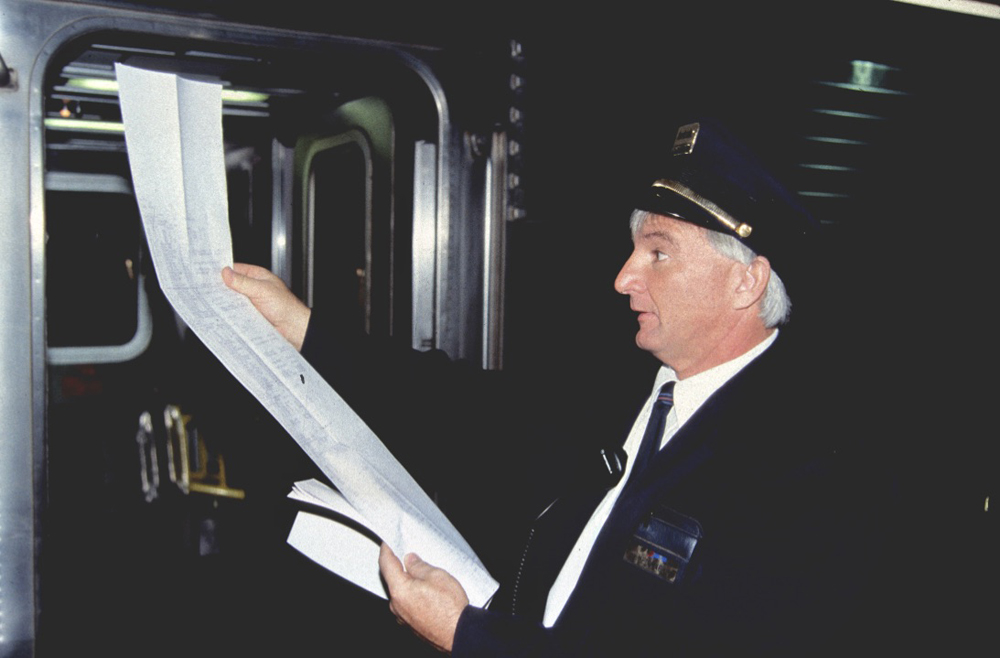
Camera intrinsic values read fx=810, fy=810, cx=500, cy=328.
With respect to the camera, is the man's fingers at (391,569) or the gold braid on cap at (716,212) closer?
the man's fingers at (391,569)

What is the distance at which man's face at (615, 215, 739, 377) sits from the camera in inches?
58.1

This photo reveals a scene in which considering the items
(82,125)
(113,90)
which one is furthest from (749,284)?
(82,125)

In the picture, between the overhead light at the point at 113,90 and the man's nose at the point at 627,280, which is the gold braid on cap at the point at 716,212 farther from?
the overhead light at the point at 113,90

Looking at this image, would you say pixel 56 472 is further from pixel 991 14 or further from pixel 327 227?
pixel 991 14

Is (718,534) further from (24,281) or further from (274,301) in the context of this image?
(24,281)

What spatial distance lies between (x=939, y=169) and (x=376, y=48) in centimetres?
143

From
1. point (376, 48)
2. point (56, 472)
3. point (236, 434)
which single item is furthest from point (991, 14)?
point (56, 472)

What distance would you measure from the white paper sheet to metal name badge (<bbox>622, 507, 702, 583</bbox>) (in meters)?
0.32

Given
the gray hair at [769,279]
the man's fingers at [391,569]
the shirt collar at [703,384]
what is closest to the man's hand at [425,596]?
the man's fingers at [391,569]

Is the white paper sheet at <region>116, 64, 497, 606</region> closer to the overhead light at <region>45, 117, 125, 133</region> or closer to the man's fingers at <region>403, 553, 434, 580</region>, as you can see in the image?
the man's fingers at <region>403, 553, 434, 580</region>

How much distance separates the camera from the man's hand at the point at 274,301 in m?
1.43

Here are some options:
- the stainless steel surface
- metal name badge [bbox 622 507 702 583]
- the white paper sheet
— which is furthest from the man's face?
the stainless steel surface

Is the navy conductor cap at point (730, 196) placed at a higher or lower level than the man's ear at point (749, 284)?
higher

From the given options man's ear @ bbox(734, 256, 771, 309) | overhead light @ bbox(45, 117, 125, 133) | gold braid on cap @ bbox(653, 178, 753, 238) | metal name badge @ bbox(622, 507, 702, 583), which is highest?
overhead light @ bbox(45, 117, 125, 133)
